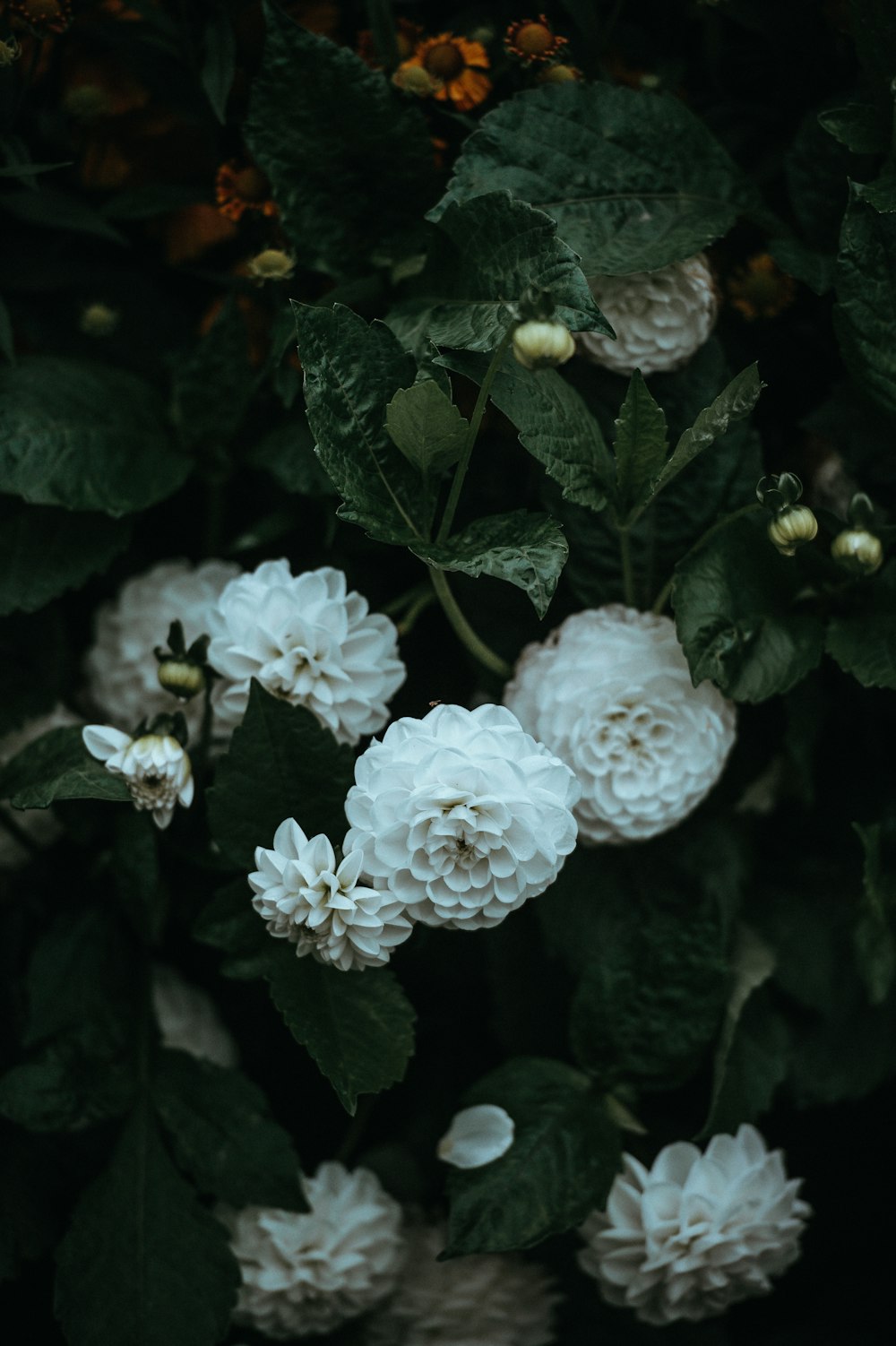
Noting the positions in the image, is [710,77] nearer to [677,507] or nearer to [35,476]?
[677,507]

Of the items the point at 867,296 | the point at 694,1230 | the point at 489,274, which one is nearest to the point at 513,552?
the point at 489,274

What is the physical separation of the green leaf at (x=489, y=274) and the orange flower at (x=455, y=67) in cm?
12

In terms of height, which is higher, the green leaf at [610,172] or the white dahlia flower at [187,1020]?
the green leaf at [610,172]

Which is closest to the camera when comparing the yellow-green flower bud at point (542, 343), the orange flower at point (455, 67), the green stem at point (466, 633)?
the yellow-green flower bud at point (542, 343)

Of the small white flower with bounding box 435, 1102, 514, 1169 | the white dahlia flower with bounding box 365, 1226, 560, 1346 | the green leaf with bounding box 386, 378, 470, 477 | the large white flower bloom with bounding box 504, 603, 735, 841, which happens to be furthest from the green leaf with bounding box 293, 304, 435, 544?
the white dahlia flower with bounding box 365, 1226, 560, 1346

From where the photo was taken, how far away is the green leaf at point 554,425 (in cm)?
63

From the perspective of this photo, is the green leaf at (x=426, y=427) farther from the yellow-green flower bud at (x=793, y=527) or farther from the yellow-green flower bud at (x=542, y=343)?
the yellow-green flower bud at (x=793, y=527)

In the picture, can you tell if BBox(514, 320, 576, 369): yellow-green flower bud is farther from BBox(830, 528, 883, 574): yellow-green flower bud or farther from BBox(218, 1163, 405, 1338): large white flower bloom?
BBox(218, 1163, 405, 1338): large white flower bloom

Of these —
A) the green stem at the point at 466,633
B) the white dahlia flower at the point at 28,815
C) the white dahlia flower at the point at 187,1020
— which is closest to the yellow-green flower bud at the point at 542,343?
the green stem at the point at 466,633

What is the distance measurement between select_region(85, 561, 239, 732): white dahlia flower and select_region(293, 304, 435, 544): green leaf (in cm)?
20

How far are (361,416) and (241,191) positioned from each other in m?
0.27

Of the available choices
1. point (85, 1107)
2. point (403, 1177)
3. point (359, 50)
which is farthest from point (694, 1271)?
point (359, 50)

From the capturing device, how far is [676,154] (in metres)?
0.75

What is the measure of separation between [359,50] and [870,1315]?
992 millimetres
